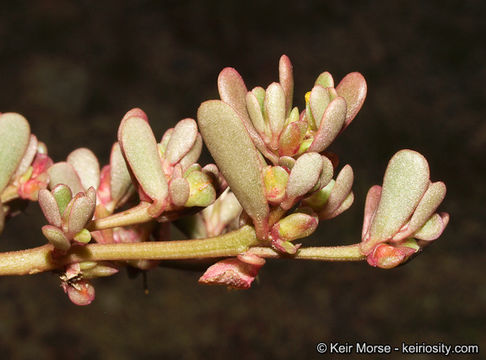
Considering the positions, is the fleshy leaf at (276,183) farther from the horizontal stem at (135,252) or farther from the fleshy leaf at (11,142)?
the fleshy leaf at (11,142)

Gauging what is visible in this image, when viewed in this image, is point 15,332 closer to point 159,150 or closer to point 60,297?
point 60,297

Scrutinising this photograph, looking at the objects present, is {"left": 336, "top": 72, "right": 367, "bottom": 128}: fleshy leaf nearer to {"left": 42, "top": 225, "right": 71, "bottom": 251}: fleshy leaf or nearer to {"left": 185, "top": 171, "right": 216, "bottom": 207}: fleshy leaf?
{"left": 185, "top": 171, "right": 216, "bottom": 207}: fleshy leaf

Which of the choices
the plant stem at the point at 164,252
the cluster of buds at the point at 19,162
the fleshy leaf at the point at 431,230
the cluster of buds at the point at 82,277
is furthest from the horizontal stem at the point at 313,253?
the cluster of buds at the point at 19,162

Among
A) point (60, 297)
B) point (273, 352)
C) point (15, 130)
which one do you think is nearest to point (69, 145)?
point (60, 297)

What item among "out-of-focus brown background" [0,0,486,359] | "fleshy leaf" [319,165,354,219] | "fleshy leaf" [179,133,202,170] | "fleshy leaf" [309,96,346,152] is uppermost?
"out-of-focus brown background" [0,0,486,359]

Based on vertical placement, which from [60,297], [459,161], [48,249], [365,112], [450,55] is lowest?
[48,249]

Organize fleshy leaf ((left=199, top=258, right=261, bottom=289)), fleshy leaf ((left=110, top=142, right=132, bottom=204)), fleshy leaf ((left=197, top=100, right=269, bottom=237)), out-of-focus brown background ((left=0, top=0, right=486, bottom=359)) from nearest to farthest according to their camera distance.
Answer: fleshy leaf ((left=197, top=100, right=269, bottom=237)) < fleshy leaf ((left=199, top=258, right=261, bottom=289)) < fleshy leaf ((left=110, top=142, right=132, bottom=204)) < out-of-focus brown background ((left=0, top=0, right=486, bottom=359))

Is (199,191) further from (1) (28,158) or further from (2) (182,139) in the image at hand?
(1) (28,158)

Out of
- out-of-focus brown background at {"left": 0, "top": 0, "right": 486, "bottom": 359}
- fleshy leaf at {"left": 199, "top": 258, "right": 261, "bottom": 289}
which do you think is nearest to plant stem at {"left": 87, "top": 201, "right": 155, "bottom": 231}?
fleshy leaf at {"left": 199, "top": 258, "right": 261, "bottom": 289}
